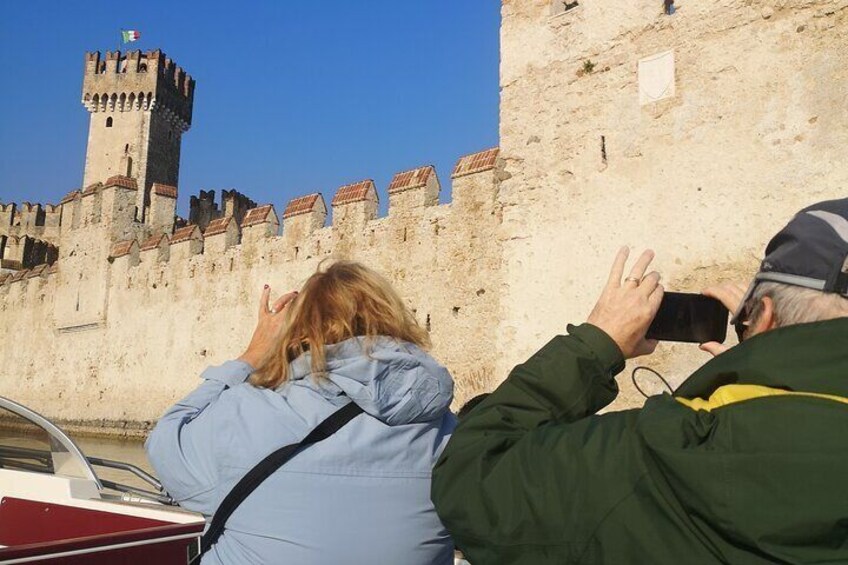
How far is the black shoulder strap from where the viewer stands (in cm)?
184

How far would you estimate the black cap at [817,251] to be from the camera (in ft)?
3.59

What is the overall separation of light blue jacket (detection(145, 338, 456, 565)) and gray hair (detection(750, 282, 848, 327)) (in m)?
0.97

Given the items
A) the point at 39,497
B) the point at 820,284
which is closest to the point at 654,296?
the point at 820,284

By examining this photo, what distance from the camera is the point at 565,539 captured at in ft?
3.52

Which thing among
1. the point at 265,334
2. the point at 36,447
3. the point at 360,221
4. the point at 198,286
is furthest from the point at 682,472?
the point at 198,286

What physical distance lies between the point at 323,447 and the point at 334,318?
1.17 feet

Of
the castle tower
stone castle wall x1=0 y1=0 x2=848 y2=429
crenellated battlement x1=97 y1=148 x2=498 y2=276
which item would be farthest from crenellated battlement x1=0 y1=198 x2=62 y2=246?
stone castle wall x1=0 y1=0 x2=848 y2=429

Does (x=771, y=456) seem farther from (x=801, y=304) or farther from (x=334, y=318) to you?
(x=334, y=318)

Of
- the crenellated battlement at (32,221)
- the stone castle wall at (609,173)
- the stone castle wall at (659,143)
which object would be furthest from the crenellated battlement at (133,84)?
the stone castle wall at (659,143)

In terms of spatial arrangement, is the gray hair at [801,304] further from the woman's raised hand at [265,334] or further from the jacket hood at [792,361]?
the woman's raised hand at [265,334]

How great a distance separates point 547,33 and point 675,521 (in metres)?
7.87

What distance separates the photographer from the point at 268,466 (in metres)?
1.83

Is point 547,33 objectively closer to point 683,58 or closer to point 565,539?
point 683,58

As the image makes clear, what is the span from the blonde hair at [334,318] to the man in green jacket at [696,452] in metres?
0.82
